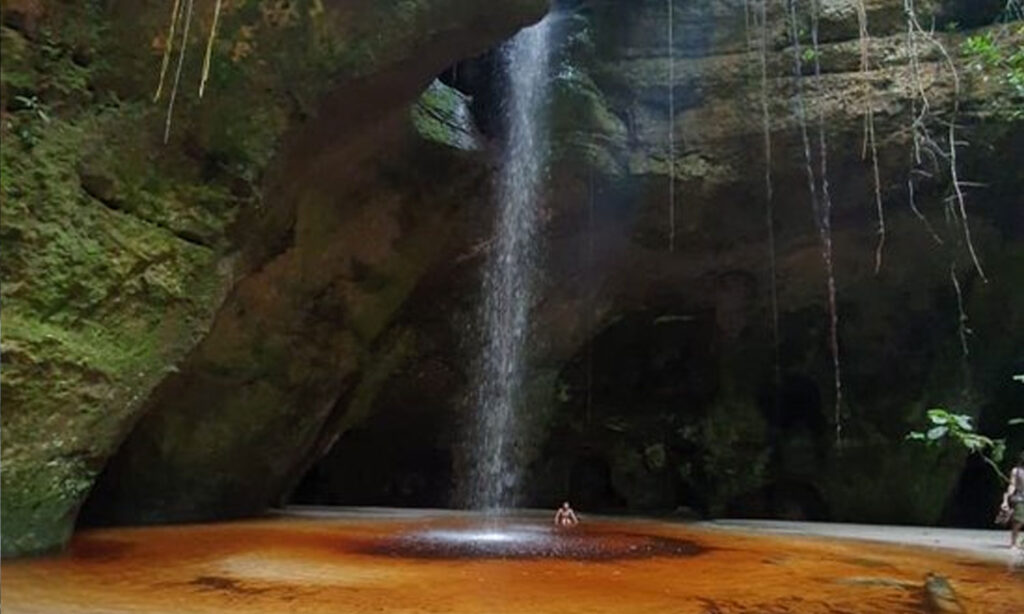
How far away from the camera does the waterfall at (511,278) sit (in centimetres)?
1184

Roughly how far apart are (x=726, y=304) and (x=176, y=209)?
Result: 28.8 ft

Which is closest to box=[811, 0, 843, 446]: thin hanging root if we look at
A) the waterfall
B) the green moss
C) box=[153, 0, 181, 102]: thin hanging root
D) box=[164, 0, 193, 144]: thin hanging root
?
the waterfall

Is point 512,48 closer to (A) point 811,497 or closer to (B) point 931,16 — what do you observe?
(B) point 931,16

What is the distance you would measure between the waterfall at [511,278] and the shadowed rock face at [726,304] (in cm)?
28

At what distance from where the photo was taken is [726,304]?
1384cm

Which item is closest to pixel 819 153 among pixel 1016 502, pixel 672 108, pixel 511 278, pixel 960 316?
pixel 672 108

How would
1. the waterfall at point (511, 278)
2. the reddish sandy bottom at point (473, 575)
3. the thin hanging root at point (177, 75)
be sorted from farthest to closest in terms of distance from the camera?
the waterfall at point (511, 278), the thin hanging root at point (177, 75), the reddish sandy bottom at point (473, 575)

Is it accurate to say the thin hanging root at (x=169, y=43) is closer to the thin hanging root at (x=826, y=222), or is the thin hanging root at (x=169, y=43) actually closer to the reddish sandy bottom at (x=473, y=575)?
the reddish sandy bottom at (x=473, y=575)

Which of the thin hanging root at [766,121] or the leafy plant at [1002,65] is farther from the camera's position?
the thin hanging root at [766,121]

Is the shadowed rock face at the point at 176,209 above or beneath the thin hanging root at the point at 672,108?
beneath

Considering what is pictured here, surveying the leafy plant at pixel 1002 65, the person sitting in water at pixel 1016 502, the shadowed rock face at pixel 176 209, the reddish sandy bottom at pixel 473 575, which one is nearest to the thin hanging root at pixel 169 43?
the shadowed rock face at pixel 176 209

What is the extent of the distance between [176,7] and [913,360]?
36.0 feet

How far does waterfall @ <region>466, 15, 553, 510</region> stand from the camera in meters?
11.8

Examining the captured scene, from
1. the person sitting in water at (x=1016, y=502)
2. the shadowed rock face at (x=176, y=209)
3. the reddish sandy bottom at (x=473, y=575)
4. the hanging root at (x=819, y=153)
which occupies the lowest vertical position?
the reddish sandy bottom at (x=473, y=575)
